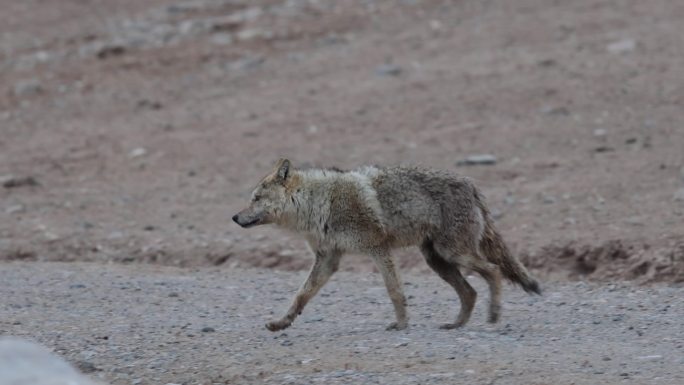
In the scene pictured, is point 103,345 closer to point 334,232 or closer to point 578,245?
point 334,232

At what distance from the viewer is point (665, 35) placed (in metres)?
19.3

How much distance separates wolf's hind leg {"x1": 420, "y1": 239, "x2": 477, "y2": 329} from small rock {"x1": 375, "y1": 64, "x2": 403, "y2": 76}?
9.80 m

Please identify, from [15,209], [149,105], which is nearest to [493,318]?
[15,209]

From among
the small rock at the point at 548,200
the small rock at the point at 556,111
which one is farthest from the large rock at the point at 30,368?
the small rock at the point at 556,111

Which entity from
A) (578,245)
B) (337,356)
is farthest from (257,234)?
(337,356)

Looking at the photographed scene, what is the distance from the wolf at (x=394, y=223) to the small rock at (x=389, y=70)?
9601mm

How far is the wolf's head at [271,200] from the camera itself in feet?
32.5

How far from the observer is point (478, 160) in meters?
15.6

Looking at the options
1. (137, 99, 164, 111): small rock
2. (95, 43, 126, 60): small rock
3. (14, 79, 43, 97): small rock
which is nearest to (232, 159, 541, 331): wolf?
(137, 99, 164, 111): small rock

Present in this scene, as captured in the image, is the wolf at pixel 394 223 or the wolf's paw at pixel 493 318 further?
the wolf's paw at pixel 493 318

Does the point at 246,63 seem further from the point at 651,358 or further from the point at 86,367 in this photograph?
the point at 651,358

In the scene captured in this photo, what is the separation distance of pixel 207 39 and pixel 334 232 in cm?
1294

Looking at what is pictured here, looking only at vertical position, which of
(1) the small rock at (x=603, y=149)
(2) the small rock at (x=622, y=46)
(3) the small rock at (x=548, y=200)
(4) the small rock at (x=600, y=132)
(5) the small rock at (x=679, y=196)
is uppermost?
(2) the small rock at (x=622, y=46)

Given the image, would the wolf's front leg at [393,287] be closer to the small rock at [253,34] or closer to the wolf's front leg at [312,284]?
the wolf's front leg at [312,284]
